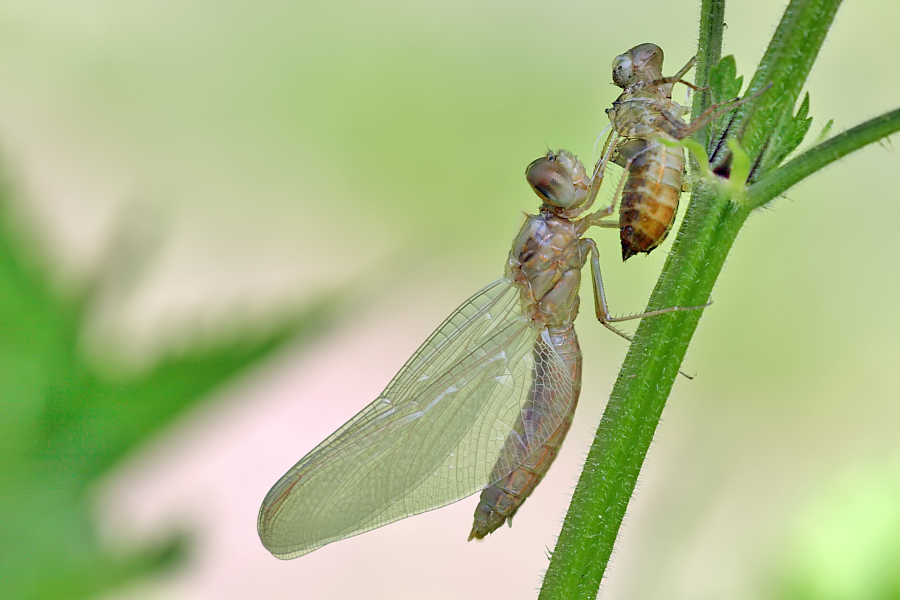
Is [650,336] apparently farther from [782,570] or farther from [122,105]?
[122,105]

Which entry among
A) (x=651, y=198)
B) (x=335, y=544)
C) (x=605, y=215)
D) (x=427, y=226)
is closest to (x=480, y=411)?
(x=605, y=215)

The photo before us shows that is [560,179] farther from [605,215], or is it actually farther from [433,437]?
[433,437]

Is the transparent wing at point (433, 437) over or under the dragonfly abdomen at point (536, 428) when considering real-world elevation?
over

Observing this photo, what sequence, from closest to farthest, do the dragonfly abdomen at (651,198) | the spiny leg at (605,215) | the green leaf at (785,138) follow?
the green leaf at (785,138) < the dragonfly abdomen at (651,198) < the spiny leg at (605,215)

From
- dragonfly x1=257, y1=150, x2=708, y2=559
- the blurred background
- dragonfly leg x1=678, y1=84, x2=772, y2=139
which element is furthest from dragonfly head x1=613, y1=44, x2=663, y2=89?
the blurred background

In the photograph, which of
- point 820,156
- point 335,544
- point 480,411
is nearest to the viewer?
point 820,156

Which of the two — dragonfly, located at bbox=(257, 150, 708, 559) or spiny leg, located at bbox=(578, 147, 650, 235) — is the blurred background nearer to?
dragonfly, located at bbox=(257, 150, 708, 559)

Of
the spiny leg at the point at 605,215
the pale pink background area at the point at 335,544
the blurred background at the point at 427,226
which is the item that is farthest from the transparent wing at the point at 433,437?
the pale pink background area at the point at 335,544

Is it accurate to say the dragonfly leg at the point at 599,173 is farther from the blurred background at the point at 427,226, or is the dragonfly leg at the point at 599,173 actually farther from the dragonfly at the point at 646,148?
the blurred background at the point at 427,226
